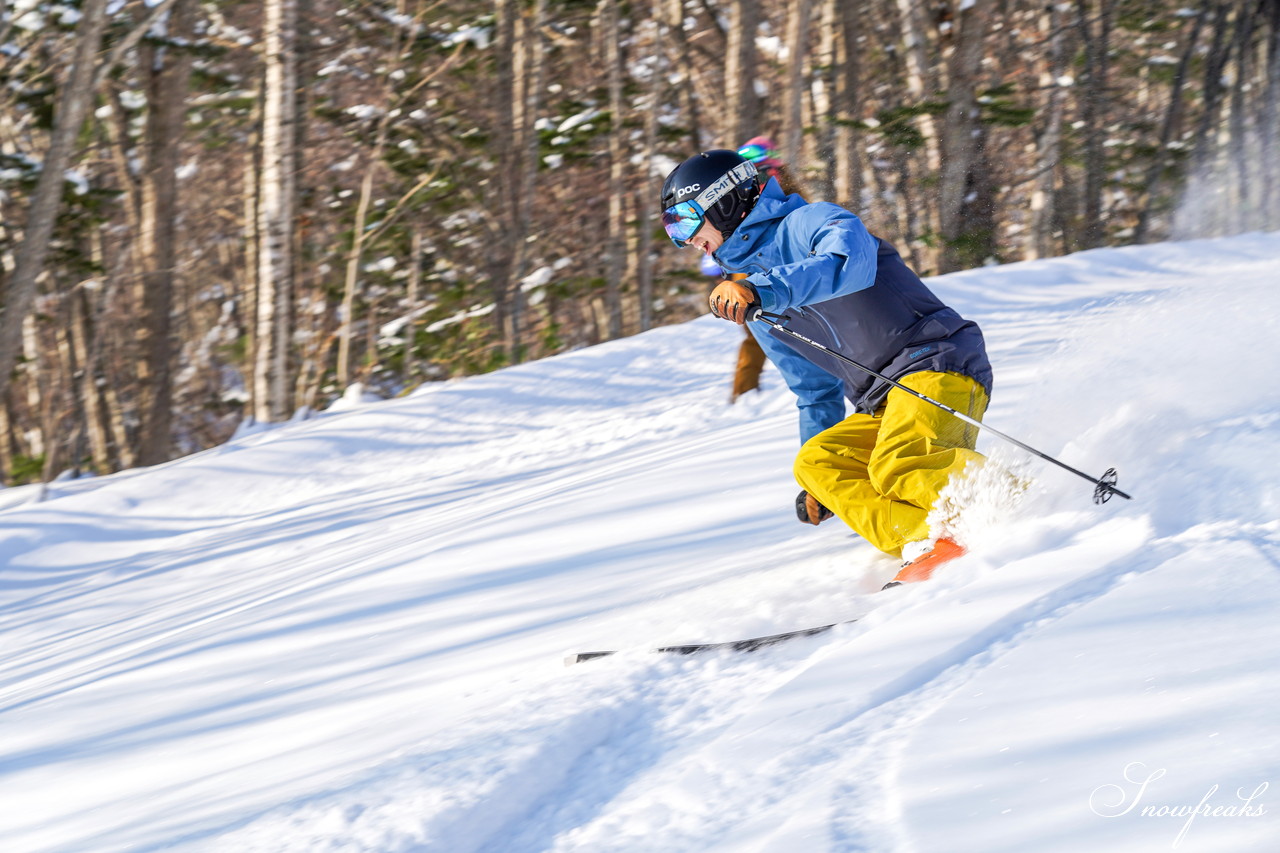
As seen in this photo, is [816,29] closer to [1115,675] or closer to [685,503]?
[685,503]

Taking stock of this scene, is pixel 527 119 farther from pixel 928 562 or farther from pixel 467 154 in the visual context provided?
pixel 928 562

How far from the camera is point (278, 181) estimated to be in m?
7.96

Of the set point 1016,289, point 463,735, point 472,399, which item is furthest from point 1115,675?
point 1016,289

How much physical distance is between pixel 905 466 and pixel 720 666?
89 centimetres

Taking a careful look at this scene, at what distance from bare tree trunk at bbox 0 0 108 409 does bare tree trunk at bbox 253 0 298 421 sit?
49.4 inches

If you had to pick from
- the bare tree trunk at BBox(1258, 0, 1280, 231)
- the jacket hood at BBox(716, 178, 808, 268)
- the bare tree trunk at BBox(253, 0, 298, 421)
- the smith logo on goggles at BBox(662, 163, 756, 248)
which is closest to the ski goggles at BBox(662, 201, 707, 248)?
the smith logo on goggles at BBox(662, 163, 756, 248)

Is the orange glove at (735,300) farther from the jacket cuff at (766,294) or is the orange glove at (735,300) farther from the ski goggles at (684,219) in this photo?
the ski goggles at (684,219)

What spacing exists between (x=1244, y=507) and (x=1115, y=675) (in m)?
0.96

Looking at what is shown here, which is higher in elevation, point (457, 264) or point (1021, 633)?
point (457, 264)

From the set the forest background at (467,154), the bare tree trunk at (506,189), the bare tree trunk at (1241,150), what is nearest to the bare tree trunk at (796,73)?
the forest background at (467,154)

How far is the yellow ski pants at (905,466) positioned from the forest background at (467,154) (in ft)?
20.2

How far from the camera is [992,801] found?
5.47 ft

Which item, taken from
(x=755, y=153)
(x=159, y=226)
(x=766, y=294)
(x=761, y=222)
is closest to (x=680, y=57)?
(x=159, y=226)

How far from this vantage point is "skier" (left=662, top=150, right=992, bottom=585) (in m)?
2.86
